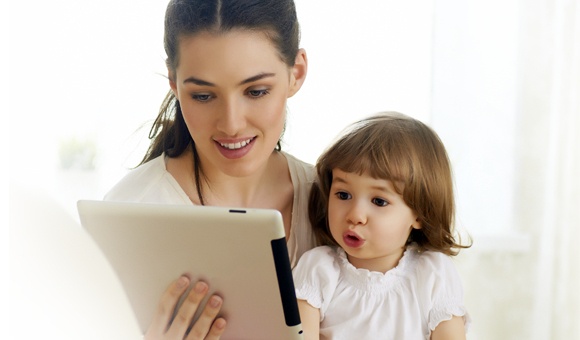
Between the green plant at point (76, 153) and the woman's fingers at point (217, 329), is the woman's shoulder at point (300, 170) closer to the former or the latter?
the woman's fingers at point (217, 329)

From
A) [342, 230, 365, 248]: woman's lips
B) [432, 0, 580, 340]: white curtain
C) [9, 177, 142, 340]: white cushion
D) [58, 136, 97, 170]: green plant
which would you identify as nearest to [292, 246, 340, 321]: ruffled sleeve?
[342, 230, 365, 248]: woman's lips

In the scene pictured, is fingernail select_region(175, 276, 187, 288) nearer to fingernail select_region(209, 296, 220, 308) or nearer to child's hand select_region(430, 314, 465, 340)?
fingernail select_region(209, 296, 220, 308)

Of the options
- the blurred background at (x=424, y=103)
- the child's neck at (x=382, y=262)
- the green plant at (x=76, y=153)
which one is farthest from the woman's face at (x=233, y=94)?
the green plant at (x=76, y=153)

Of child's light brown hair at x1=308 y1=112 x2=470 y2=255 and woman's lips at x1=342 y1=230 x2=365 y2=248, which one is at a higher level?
child's light brown hair at x1=308 y1=112 x2=470 y2=255

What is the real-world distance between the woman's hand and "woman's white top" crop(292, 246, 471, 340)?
0.32m

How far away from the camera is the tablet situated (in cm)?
79

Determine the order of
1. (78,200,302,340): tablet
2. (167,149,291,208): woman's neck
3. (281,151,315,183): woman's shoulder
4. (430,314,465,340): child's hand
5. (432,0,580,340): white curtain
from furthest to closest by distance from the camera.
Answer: (432,0,580,340): white curtain
(281,151,315,183): woman's shoulder
(167,149,291,208): woman's neck
(430,314,465,340): child's hand
(78,200,302,340): tablet

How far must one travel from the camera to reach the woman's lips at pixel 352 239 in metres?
1.15

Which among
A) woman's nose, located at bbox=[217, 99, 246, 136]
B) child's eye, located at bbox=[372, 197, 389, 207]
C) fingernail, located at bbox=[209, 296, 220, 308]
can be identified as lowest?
fingernail, located at bbox=[209, 296, 220, 308]

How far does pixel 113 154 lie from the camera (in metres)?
2.27

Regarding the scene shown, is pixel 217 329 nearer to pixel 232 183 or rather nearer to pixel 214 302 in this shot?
pixel 214 302

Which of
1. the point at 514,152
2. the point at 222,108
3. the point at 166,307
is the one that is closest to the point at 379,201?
the point at 222,108

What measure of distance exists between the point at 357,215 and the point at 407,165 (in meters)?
0.18

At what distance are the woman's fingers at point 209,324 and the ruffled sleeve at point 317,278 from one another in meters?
0.31
